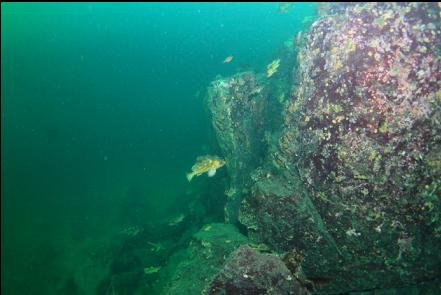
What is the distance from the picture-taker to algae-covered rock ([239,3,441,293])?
411cm

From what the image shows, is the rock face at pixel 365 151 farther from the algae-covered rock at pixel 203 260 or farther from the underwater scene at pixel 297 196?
the algae-covered rock at pixel 203 260

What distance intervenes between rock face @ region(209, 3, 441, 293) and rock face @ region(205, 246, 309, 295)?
39.2 inches

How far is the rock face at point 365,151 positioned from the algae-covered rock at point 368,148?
0.01m

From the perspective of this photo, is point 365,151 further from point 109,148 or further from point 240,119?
point 109,148

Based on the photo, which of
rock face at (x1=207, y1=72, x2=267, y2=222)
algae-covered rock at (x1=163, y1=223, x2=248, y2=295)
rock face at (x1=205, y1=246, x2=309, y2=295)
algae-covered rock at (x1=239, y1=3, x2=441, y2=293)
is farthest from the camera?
rock face at (x1=207, y1=72, x2=267, y2=222)

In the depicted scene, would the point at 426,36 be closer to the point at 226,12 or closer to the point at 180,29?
the point at 180,29

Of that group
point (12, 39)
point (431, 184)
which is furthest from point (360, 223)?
point (12, 39)

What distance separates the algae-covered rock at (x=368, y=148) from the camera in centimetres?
411

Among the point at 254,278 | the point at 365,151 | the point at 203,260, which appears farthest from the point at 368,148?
the point at 203,260

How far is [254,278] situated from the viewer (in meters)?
4.32

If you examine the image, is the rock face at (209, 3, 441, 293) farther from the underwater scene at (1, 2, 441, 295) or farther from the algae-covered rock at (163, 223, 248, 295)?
the algae-covered rock at (163, 223, 248, 295)

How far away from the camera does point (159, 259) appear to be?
1152 centimetres

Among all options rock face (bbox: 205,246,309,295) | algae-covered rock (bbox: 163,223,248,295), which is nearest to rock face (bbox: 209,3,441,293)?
rock face (bbox: 205,246,309,295)

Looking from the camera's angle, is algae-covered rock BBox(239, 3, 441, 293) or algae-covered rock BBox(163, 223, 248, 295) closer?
algae-covered rock BBox(239, 3, 441, 293)
